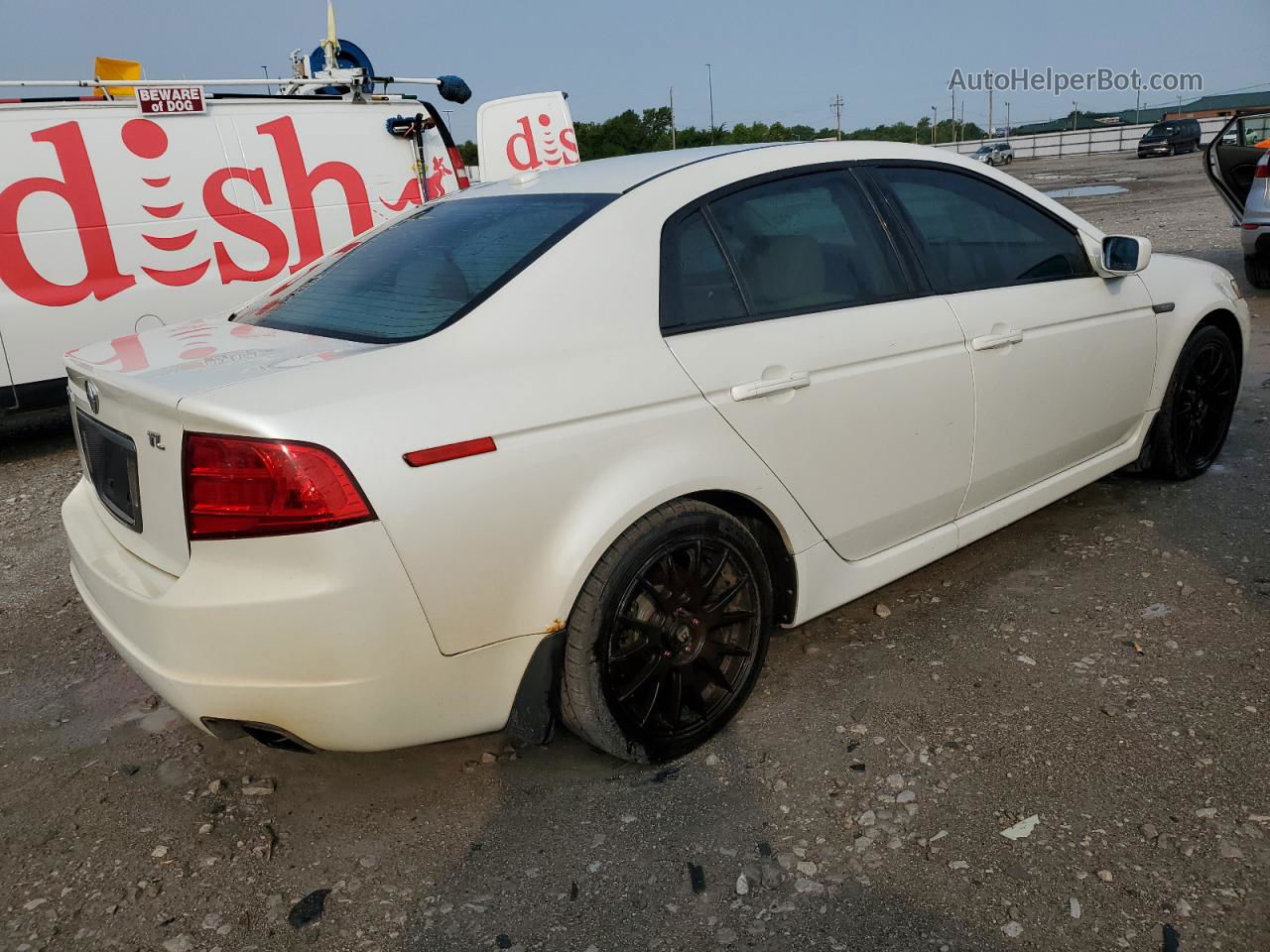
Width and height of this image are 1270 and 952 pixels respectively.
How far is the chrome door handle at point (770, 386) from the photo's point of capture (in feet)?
8.67

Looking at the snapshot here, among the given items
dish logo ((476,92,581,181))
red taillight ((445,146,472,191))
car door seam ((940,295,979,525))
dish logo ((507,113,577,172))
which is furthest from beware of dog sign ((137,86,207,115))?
car door seam ((940,295,979,525))

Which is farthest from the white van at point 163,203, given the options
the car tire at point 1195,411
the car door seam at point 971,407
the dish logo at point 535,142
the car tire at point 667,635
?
the car tire at point 1195,411

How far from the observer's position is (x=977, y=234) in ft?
11.4

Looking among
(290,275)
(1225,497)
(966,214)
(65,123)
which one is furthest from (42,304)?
(1225,497)

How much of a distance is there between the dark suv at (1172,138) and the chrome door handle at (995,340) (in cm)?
4441

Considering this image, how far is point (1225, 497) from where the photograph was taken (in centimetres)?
434

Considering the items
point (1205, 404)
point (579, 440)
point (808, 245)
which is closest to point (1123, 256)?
point (1205, 404)

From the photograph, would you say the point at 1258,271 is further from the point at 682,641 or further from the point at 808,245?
the point at 682,641

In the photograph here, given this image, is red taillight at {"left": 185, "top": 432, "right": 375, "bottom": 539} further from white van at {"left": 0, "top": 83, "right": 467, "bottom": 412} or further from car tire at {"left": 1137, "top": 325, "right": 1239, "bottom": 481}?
white van at {"left": 0, "top": 83, "right": 467, "bottom": 412}

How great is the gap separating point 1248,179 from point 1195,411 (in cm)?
624

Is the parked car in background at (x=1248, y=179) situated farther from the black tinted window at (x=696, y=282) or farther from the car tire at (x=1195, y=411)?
the black tinted window at (x=696, y=282)

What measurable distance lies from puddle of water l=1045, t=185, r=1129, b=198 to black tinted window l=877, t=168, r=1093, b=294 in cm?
2082

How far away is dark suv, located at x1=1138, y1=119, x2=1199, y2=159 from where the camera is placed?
41.0 m

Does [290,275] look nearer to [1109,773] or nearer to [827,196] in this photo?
[827,196]
